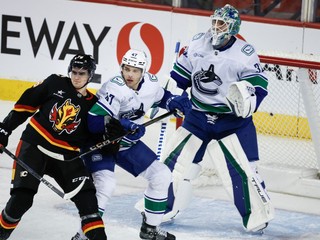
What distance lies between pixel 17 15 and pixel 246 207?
3.34 metres

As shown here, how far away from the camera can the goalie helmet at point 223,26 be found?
5.84 meters

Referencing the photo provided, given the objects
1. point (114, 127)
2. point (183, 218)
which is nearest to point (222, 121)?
point (183, 218)

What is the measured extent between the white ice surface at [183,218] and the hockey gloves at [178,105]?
2.26 feet

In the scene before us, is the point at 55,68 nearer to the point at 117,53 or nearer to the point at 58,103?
the point at 117,53

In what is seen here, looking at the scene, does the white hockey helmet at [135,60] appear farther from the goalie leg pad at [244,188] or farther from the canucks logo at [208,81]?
the goalie leg pad at [244,188]

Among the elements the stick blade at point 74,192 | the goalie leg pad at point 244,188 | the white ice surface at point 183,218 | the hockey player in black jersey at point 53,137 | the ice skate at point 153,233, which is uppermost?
the hockey player in black jersey at point 53,137

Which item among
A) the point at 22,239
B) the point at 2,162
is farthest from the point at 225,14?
the point at 2,162

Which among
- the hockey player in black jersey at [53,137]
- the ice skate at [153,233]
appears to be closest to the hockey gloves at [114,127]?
the hockey player in black jersey at [53,137]

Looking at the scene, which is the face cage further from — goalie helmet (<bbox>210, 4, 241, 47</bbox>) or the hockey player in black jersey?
the hockey player in black jersey

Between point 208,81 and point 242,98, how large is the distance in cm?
30

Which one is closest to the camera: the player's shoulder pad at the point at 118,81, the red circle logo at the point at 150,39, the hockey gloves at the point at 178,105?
the player's shoulder pad at the point at 118,81

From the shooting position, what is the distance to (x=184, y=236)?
19.3 ft

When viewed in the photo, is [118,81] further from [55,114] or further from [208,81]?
[208,81]

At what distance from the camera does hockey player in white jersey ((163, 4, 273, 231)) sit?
5.86 m
